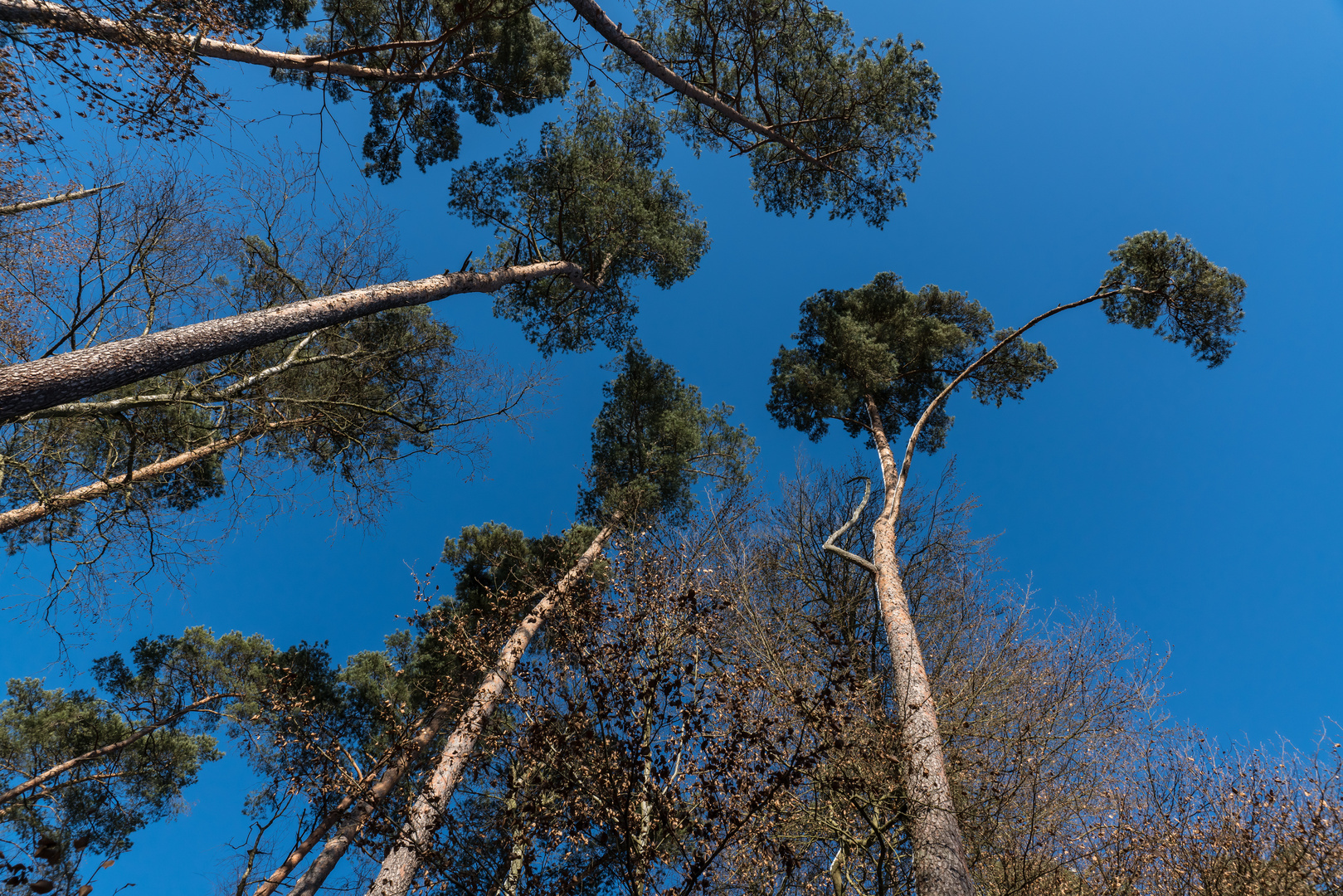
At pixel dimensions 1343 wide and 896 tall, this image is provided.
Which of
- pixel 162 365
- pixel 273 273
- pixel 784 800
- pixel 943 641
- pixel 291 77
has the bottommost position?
pixel 784 800

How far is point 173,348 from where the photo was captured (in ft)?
15.1

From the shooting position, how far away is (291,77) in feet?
32.0

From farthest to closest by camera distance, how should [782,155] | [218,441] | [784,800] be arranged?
1. [782,155]
2. [218,441]
3. [784,800]

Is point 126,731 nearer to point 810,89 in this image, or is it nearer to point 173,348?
point 173,348

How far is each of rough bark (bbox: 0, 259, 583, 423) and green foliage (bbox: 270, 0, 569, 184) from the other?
3.47m

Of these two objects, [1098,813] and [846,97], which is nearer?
[1098,813]

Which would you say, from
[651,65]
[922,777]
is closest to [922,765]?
[922,777]

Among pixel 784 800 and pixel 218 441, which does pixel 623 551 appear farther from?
pixel 218 441

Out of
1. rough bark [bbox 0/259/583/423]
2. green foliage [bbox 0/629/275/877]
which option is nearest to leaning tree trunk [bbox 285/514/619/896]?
green foliage [bbox 0/629/275/877]

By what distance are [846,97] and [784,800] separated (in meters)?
9.00

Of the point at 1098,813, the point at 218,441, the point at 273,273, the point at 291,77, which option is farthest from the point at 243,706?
the point at 1098,813

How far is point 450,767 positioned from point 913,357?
11.2 m

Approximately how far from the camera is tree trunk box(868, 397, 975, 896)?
444 centimetres

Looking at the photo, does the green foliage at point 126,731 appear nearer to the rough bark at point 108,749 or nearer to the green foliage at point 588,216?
the rough bark at point 108,749
